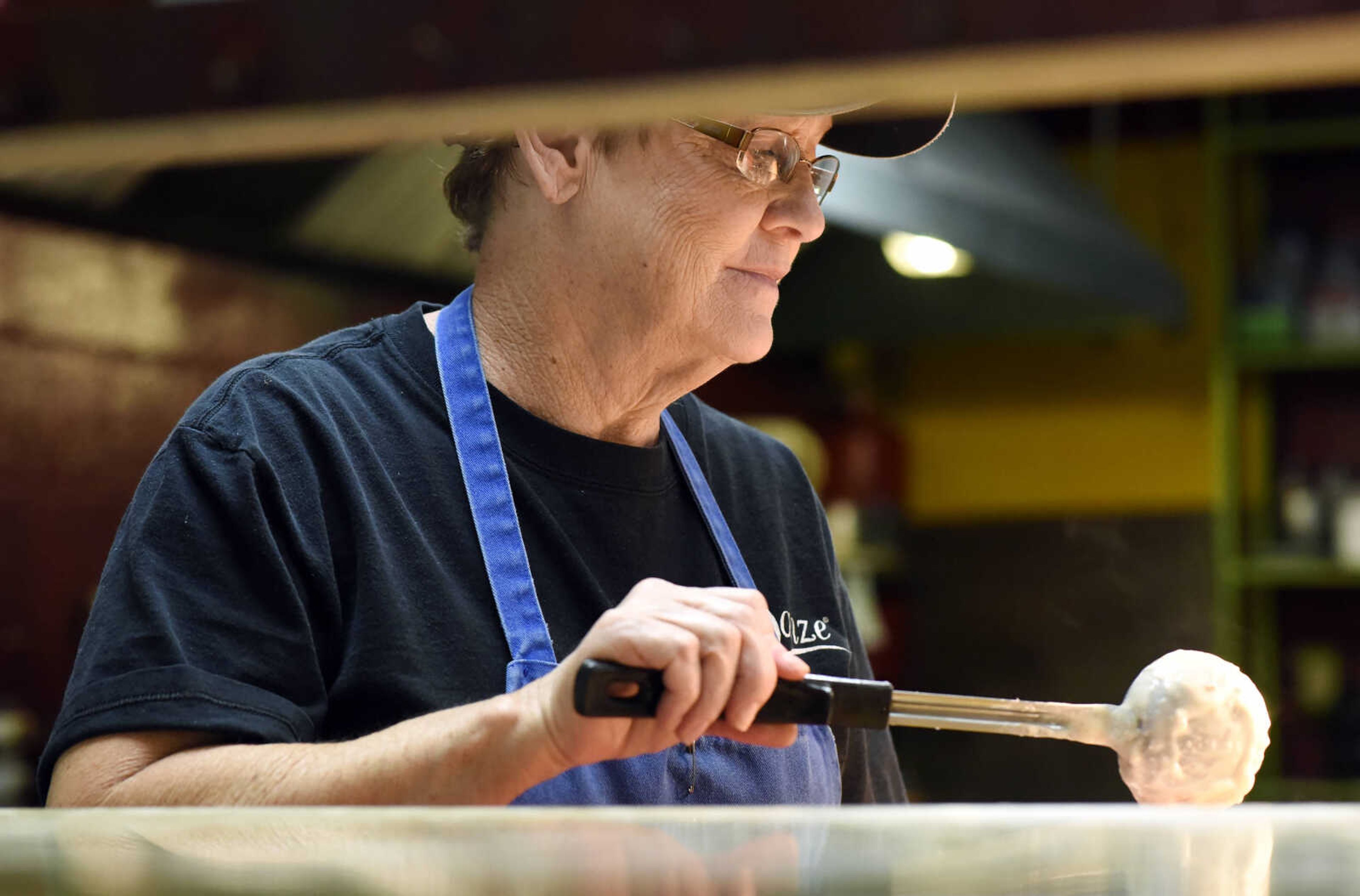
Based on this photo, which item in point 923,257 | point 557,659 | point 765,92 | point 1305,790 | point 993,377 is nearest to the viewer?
point 765,92

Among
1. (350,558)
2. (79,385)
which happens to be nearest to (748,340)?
(350,558)

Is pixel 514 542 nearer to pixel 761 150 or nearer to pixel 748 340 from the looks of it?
pixel 748 340

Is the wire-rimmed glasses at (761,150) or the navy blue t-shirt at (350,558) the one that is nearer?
the navy blue t-shirt at (350,558)

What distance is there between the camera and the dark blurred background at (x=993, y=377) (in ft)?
9.59

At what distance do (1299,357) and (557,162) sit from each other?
344 centimetres

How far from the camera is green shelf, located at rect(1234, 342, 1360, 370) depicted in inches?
160

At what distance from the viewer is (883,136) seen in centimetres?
139

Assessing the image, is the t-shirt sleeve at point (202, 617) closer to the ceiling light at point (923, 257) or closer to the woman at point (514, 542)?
the woman at point (514, 542)

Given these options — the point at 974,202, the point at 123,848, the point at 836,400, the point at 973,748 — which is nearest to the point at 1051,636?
the point at 973,748

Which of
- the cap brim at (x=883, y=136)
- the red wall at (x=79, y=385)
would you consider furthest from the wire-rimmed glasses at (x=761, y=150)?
the red wall at (x=79, y=385)

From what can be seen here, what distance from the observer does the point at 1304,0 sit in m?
0.36

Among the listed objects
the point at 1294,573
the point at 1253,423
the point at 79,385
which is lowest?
the point at 1294,573

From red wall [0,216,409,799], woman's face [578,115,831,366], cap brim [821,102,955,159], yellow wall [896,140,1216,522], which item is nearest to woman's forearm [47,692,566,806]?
woman's face [578,115,831,366]

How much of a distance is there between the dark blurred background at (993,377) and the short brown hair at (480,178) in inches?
35.7
